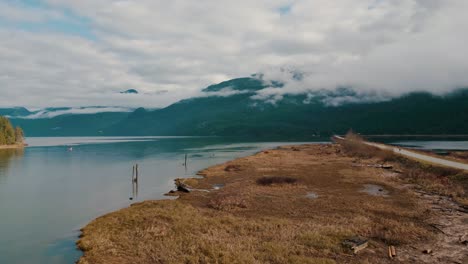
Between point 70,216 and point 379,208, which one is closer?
point 379,208

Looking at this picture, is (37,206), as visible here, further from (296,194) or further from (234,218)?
(296,194)

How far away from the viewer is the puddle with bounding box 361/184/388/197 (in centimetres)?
4911

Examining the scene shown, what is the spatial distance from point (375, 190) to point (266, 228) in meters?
28.8

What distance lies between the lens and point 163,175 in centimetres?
8525

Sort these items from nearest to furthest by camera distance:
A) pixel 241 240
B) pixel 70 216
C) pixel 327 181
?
1. pixel 241 240
2. pixel 70 216
3. pixel 327 181

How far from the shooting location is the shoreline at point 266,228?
24594mm

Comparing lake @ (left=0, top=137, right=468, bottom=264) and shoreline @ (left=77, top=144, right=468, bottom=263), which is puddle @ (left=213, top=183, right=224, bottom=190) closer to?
shoreline @ (left=77, top=144, right=468, bottom=263)

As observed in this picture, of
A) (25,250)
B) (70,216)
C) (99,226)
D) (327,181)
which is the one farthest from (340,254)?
(327,181)

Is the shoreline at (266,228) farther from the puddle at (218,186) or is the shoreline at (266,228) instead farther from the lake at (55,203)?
the puddle at (218,186)

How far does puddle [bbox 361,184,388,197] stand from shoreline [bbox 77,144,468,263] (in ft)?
0.51

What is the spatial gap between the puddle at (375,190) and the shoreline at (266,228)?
15cm


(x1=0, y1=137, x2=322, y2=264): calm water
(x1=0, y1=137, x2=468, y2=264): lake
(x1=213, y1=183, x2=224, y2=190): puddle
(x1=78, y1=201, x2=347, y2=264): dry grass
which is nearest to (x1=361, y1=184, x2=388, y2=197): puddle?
(x1=78, y1=201, x2=347, y2=264): dry grass

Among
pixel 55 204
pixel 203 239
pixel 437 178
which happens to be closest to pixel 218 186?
pixel 55 204

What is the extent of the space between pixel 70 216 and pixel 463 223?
4538 centimetres
